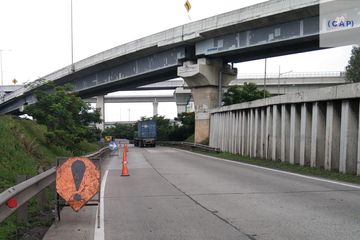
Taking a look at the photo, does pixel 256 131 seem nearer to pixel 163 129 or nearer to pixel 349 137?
pixel 349 137

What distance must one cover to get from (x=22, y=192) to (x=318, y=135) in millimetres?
14757

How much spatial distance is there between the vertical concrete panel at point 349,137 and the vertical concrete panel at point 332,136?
0.80 m

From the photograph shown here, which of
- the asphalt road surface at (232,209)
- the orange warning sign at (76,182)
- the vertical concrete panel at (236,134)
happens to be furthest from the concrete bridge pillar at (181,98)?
the orange warning sign at (76,182)

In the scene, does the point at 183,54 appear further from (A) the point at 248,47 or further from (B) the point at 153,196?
(B) the point at 153,196

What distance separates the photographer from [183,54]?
43375mm

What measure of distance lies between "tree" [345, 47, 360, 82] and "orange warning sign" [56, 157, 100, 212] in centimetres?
6277

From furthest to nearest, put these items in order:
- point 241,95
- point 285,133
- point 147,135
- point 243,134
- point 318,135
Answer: point 147,135 → point 241,95 → point 243,134 → point 285,133 → point 318,135

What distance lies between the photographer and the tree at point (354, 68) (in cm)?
6712

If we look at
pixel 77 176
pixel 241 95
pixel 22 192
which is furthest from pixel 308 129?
pixel 241 95

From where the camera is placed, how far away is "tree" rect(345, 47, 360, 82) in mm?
67125

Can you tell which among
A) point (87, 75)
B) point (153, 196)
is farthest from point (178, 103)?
point (153, 196)

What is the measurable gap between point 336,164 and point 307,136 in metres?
2.98

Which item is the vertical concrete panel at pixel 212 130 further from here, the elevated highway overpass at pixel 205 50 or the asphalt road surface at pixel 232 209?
the asphalt road surface at pixel 232 209

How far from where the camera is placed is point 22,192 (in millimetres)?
7801
